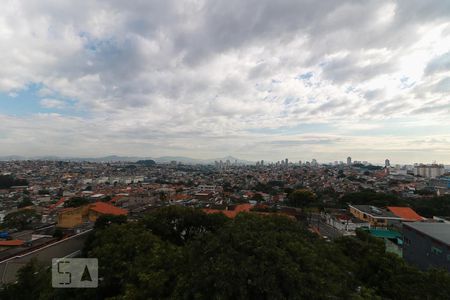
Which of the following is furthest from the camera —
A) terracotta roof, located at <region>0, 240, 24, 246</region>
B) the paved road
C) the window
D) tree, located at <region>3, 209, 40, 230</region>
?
tree, located at <region>3, 209, 40, 230</region>

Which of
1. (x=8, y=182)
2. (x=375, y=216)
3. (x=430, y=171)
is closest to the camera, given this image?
(x=375, y=216)

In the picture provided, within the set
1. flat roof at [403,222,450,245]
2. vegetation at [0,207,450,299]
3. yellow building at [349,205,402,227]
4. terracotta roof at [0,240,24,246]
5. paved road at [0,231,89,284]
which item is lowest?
yellow building at [349,205,402,227]

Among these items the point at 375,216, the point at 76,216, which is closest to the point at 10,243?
the point at 76,216

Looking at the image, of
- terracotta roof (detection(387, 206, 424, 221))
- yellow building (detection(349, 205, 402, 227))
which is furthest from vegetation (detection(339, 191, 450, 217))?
yellow building (detection(349, 205, 402, 227))

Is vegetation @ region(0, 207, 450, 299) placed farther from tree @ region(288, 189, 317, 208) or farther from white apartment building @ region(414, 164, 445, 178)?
white apartment building @ region(414, 164, 445, 178)

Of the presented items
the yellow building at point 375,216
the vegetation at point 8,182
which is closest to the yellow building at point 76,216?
the yellow building at point 375,216

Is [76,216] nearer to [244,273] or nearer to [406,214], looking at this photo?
[244,273]

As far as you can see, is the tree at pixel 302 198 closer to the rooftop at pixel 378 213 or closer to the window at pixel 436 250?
the rooftop at pixel 378 213
